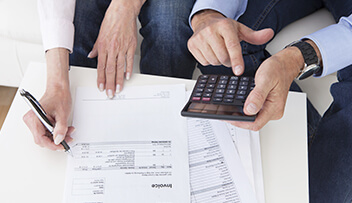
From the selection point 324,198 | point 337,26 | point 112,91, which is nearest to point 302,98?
point 337,26

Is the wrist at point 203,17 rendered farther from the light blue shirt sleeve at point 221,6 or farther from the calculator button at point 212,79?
the calculator button at point 212,79

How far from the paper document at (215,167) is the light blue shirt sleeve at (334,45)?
0.26m

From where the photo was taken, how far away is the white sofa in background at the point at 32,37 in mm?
920

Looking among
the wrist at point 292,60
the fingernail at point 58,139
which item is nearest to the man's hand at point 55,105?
the fingernail at point 58,139

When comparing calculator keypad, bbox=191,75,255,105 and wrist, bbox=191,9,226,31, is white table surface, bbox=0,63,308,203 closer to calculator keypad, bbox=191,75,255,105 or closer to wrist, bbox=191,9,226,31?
calculator keypad, bbox=191,75,255,105

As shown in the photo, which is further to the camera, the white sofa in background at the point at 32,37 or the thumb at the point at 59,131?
the white sofa in background at the point at 32,37

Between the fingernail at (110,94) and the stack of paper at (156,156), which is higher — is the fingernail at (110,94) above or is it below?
above

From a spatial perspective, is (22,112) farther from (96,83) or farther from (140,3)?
(140,3)

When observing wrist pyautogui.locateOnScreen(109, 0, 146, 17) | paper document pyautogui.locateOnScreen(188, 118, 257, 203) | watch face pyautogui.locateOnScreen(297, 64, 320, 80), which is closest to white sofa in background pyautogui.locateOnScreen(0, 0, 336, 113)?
wrist pyautogui.locateOnScreen(109, 0, 146, 17)

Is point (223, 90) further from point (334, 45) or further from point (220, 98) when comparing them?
point (334, 45)

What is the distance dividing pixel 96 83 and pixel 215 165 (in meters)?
0.32

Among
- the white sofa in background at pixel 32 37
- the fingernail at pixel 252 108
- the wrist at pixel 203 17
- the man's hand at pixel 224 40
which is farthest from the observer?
the white sofa in background at pixel 32 37

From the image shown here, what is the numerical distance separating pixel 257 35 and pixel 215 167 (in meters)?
0.29

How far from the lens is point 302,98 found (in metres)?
0.65
